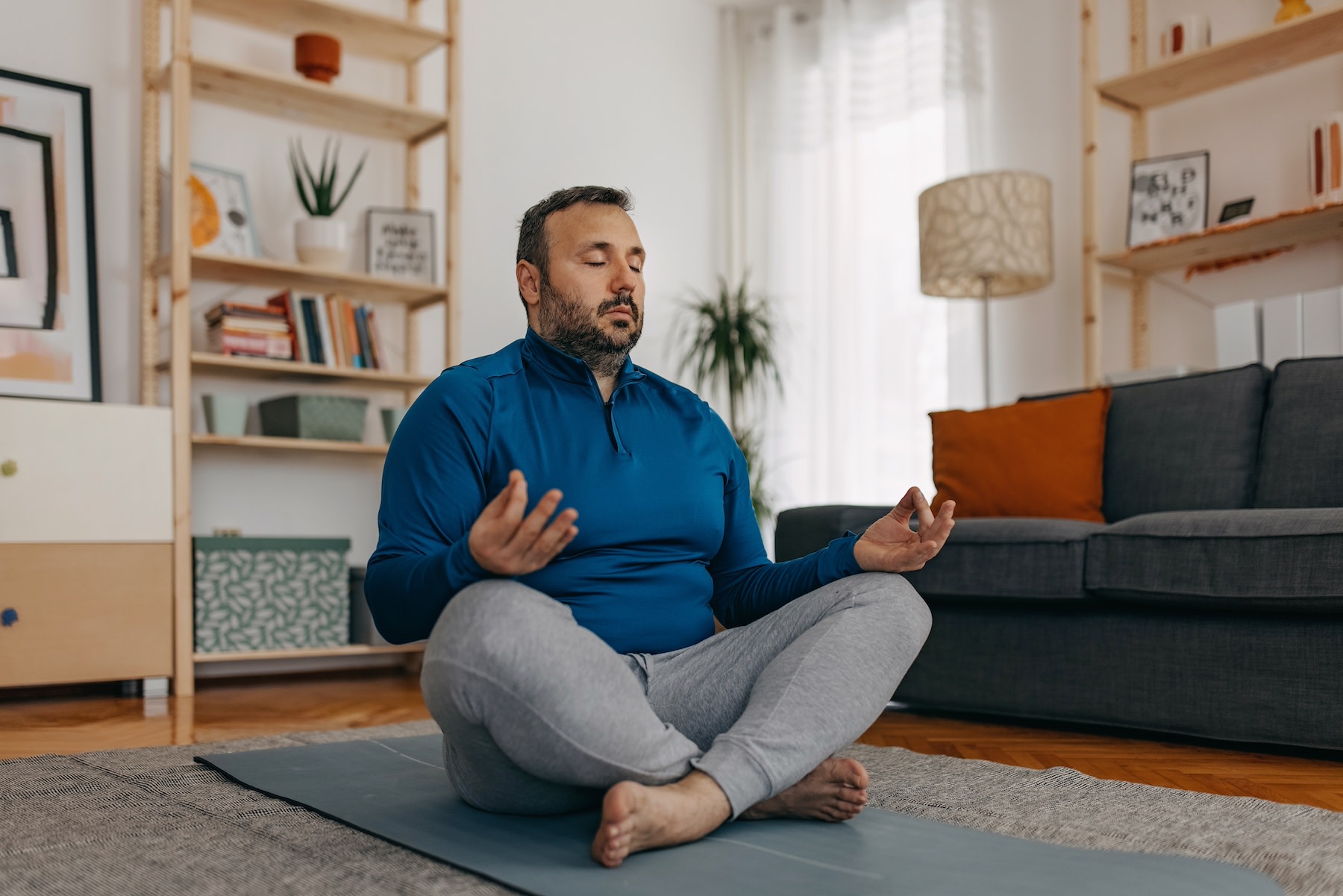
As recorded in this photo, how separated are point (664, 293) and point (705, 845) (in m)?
3.79

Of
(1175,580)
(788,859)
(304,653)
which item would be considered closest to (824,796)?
(788,859)

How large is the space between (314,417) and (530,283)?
6.98 ft

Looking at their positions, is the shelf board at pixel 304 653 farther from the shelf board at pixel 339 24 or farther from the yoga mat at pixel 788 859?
the shelf board at pixel 339 24

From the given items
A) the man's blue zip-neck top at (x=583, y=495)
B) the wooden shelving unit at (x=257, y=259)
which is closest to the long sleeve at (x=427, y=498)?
the man's blue zip-neck top at (x=583, y=495)

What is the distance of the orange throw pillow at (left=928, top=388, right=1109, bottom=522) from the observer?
2801 millimetres

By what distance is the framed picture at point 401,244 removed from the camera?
3895 millimetres

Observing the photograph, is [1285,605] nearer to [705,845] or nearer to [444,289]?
[705,845]

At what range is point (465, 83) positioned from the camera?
4.31m

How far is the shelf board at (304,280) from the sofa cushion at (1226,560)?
232 centimetres

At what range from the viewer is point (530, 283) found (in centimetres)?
162

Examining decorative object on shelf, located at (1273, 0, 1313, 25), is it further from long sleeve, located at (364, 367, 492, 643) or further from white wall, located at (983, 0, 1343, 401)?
long sleeve, located at (364, 367, 492, 643)

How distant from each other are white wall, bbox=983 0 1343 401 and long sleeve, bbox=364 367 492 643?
9.92 feet

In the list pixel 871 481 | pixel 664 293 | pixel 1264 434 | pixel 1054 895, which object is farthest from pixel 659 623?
pixel 664 293

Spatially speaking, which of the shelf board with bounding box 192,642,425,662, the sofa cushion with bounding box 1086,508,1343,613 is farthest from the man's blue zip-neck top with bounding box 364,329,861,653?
the shelf board with bounding box 192,642,425,662
